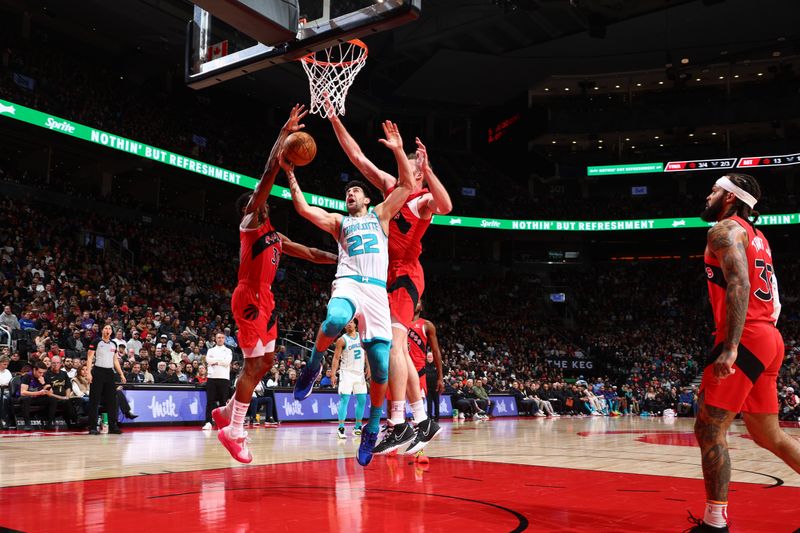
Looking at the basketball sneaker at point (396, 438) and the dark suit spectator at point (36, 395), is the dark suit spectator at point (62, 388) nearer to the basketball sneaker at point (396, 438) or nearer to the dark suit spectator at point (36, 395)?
the dark suit spectator at point (36, 395)

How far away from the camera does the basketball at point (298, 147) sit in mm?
5730

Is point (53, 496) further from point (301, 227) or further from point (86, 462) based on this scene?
point (301, 227)

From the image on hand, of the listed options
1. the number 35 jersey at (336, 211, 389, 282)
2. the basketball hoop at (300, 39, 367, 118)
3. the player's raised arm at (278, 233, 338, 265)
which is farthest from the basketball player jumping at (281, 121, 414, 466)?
the basketball hoop at (300, 39, 367, 118)

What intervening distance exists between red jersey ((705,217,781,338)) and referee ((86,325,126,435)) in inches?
394

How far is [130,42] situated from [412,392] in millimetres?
26787

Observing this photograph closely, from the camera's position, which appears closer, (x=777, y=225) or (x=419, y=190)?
(x=419, y=190)

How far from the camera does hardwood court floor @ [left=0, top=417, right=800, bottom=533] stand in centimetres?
430

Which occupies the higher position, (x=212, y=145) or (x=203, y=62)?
(x=212, y=145)

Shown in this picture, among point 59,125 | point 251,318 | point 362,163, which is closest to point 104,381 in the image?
point 251,318

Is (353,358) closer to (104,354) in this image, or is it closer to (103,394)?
(104,354)

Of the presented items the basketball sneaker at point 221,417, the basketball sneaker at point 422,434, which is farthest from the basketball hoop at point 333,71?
the basketball sneaker at point 422,434

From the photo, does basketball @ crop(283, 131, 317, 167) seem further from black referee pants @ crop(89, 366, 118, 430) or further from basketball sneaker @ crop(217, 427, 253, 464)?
black referee pants @ crop(89, 366, 118, 430)

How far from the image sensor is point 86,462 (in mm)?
7336

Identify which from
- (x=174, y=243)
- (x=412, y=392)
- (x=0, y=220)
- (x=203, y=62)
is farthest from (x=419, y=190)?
(x=174, y=243)
